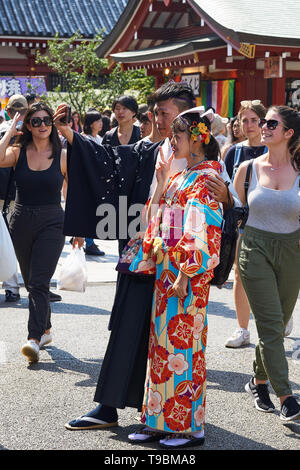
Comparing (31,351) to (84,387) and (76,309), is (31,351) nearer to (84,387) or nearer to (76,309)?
(84,387)

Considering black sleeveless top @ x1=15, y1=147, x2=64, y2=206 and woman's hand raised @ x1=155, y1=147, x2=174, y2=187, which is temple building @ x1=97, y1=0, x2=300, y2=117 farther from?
woman's hand raised @ x1=155, y1=147, x2=174, y2=187

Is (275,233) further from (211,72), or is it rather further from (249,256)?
(211,72)

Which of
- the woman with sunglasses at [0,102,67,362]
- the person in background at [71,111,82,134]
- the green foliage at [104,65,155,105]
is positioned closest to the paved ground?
the woman with sunglasses at [0,102,67,362]

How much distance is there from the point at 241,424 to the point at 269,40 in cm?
977

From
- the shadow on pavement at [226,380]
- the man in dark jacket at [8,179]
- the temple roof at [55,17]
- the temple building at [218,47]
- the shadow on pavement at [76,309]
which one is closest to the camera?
the shadow on pavement at [226,380]

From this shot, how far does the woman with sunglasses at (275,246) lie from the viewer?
457 centimetres

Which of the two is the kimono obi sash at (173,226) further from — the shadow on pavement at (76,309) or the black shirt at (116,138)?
the black shirt at (116,138)

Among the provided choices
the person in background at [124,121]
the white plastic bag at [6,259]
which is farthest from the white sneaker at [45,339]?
the person in background at [124,121]

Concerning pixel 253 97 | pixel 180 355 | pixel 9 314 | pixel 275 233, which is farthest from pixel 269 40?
pixel 180 355

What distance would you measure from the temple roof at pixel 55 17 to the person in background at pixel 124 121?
15432mm

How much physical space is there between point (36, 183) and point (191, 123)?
2.14 metres

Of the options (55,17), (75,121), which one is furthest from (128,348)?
(55,17)

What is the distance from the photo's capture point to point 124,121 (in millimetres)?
8102

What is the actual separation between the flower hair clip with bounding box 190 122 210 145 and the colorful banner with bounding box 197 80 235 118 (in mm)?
11860
